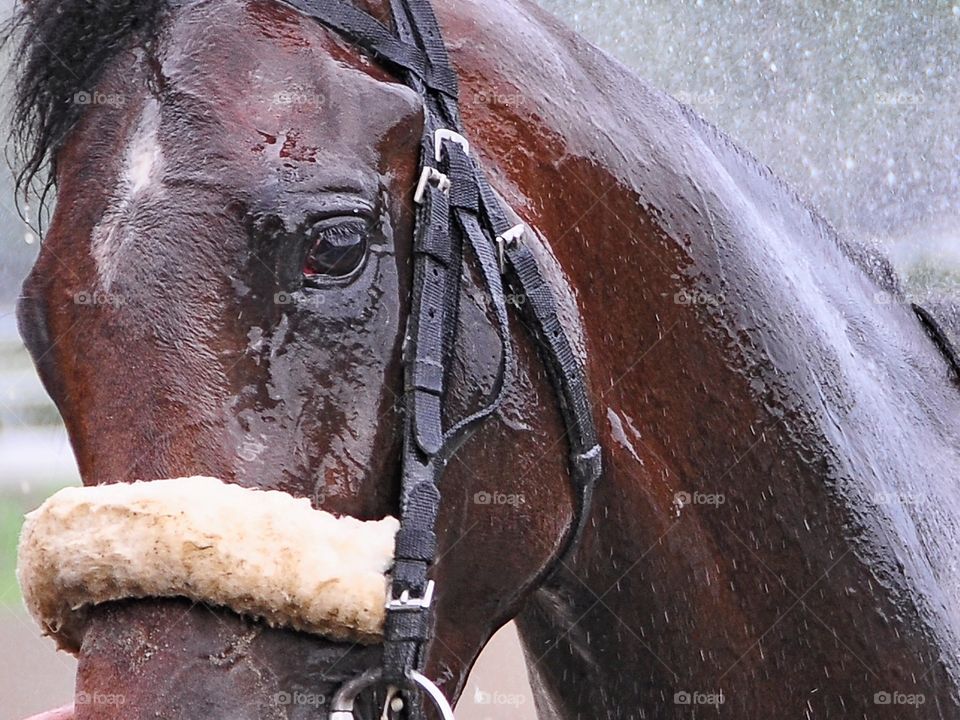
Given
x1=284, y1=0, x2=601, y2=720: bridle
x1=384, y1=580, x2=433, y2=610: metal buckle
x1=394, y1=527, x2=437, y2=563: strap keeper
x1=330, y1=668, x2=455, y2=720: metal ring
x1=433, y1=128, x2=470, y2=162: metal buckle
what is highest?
x1=433, y1=128, x2=470, y2=162: metal buckle

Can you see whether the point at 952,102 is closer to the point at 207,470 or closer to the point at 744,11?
the point at 744,11

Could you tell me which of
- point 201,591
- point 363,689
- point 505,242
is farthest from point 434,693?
point 505,242

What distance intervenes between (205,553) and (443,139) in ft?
1.61

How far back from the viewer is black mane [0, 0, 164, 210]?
1225 mm

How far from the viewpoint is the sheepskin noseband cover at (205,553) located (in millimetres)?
1046

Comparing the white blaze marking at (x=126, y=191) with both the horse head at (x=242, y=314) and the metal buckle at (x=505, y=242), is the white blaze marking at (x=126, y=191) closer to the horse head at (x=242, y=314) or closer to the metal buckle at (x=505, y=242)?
the horse head at (x=242, y=314)

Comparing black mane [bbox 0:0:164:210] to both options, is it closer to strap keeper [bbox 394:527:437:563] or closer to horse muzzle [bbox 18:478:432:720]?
horse muzzle [bbox 18:478:432:720]

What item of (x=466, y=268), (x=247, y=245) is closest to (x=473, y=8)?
(x=466, y=268)

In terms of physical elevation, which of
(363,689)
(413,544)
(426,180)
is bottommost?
(363,689)

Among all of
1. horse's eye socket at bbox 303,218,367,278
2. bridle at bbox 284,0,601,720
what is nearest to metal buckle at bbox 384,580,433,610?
bridle at bbox 284,0,601,720

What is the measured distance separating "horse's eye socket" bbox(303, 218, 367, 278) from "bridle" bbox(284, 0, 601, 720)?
0.08 metres

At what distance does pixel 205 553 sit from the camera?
1053mm

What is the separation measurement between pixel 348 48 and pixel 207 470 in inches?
18.4

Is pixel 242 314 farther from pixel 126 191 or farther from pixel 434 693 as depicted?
pixel 434 693
